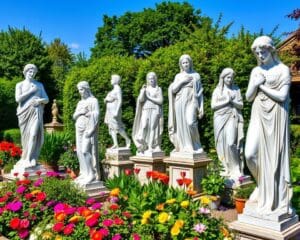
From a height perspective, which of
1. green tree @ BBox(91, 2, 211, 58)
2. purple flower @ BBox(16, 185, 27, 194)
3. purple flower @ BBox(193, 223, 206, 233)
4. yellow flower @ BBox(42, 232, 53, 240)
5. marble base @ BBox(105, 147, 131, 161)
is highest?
green tree @ BBox(91, 2, 211, 58)

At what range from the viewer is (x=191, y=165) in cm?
732

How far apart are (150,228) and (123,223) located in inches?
16.0

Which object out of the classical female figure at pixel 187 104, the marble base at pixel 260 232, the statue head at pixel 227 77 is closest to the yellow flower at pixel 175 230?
the marble base at pixel 260 232

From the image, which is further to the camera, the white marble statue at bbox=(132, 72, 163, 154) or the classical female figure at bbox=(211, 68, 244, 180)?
the white marble statue at bbox=(132, 72, 163, 154)

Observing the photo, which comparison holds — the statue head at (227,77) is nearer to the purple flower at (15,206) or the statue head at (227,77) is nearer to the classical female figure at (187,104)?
the classical female figure at (187,104)

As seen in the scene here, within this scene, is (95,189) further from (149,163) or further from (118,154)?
(118,154)

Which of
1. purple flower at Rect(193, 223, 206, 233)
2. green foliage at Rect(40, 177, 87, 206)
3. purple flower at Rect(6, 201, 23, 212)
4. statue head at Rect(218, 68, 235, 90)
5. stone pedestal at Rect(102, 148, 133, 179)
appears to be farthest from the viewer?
stone pedestal at Rect(102, 148, 133, 179)

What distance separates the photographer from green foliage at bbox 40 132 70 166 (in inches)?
454

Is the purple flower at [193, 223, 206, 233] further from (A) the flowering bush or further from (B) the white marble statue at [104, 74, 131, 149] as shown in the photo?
(A) the flowering bush

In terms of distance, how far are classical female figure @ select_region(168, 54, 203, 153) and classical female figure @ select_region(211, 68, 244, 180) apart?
16.5 inches

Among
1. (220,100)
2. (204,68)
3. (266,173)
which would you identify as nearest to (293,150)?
(204,68)

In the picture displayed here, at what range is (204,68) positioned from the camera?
11.0 metres

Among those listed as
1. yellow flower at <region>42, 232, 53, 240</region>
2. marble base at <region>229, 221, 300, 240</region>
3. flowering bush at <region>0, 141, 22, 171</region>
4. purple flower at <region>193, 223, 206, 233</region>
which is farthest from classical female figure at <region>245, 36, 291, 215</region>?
flowering bush at <region>0, 141, 22, 171</region>

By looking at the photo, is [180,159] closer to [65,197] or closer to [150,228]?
[65,197]
